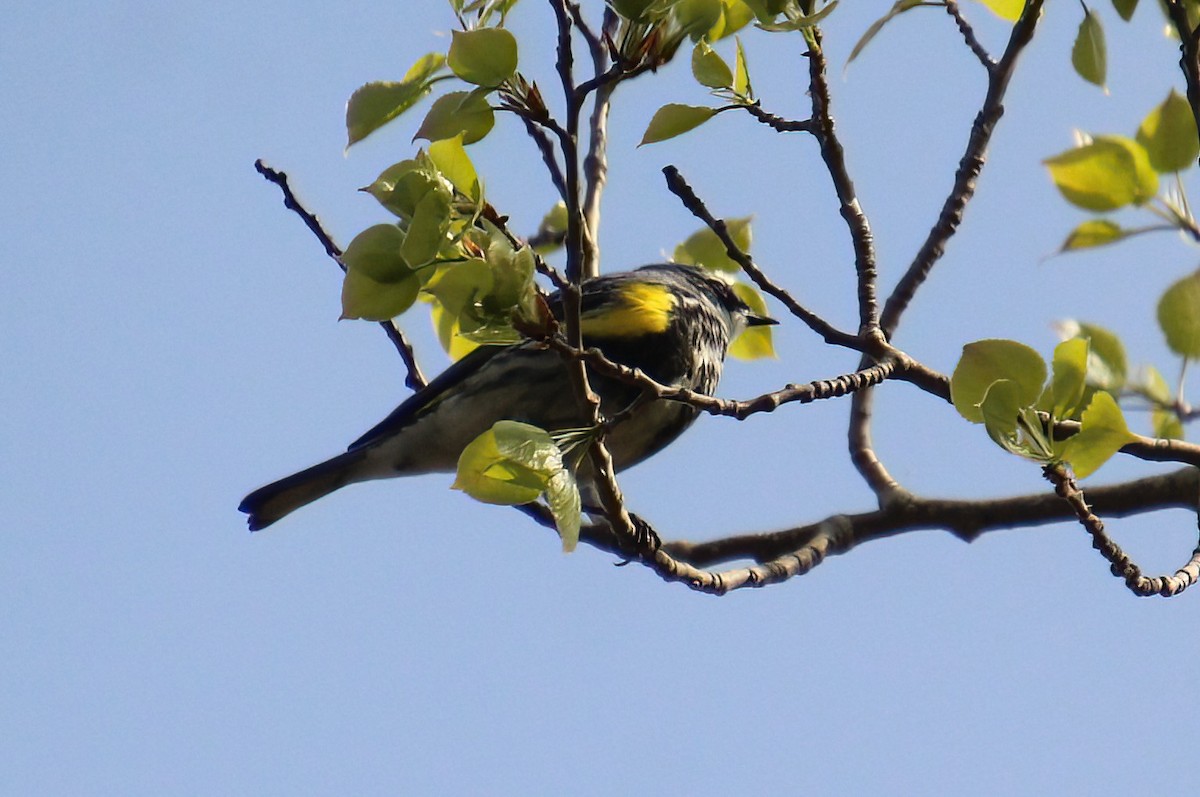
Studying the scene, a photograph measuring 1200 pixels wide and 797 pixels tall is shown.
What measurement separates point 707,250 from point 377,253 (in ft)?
6.30

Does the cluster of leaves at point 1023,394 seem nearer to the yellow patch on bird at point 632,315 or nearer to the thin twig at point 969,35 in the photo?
the thin twig at point 969,35

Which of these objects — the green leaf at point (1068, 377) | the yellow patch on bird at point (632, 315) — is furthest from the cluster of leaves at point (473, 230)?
the yellow patch on bird at point (632, 315)

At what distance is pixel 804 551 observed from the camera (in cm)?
369

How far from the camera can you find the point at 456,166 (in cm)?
215

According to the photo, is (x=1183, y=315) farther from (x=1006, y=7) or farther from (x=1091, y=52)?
(x=1006, y=7)

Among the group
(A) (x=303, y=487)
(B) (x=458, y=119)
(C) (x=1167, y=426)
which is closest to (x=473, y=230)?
(B) (x=458, y=119)

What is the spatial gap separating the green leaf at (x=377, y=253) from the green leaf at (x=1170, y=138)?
4.50ft

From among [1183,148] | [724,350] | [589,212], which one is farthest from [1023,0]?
[724,350]

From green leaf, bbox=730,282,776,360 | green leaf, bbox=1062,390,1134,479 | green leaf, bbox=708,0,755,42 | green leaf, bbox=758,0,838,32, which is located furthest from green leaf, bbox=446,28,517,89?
green leaf, bbox=730,282,776,360

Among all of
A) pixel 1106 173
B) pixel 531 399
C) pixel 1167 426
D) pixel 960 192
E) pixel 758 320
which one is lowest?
pixel 1167 426

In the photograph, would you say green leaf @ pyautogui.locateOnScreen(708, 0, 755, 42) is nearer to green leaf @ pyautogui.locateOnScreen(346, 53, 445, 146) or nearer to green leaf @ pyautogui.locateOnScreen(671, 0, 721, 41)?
green leaf @ pyautogui.locateOnScreen(671, 0, 721, 41)

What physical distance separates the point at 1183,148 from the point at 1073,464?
66cm

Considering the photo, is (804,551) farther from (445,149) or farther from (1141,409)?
(445,149)

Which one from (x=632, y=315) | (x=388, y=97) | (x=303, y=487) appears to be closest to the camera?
(x=388, y=97)
